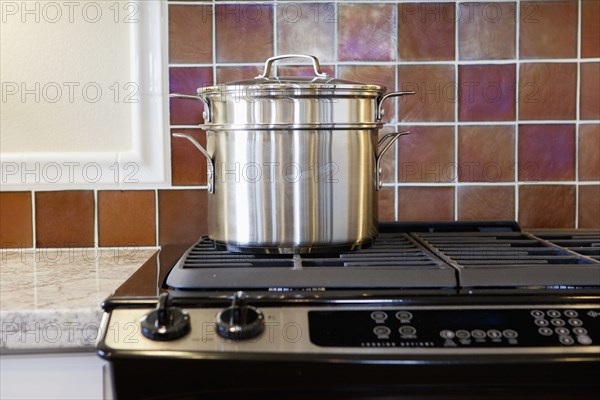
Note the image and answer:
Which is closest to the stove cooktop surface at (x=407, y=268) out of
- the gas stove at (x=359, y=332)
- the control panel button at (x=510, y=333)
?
the gas stove at (x=359, y=332)

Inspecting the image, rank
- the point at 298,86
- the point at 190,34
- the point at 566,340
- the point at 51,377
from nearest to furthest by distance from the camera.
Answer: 1. the point at 566,340
2. the point at 51,377
3. the point at 298,86
4. the point at 190,34

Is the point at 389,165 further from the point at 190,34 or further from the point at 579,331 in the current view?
the point at 579,331

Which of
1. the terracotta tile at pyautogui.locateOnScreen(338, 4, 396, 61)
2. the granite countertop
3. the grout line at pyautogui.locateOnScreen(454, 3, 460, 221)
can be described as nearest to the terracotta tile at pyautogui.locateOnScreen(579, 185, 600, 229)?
the grout line at pyautogui.locateOnScreen(454, 3, 460, 221)

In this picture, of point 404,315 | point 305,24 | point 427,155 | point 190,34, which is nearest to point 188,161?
point 190,34

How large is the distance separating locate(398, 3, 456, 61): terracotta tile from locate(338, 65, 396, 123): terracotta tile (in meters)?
0.04

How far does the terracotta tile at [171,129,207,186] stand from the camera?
4.59 ft

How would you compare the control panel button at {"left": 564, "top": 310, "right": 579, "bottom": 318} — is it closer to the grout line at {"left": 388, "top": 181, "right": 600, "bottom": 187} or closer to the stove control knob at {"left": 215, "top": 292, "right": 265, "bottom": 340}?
the stove control knob at {"left": 215, "top": 292, "right": 265, "bottom": 340}

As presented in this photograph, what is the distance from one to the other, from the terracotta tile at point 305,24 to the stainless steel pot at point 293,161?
312mm

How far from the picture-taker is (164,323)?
0.81 m

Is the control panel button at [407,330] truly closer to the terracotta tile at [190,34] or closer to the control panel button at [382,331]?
the control panel button at [382,331]

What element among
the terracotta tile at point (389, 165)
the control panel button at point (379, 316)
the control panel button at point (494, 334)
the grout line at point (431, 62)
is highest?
the grout line at point (431, 62)

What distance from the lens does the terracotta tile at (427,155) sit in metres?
1.41

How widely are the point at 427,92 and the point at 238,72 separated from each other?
358mm

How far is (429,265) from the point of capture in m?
0.99
